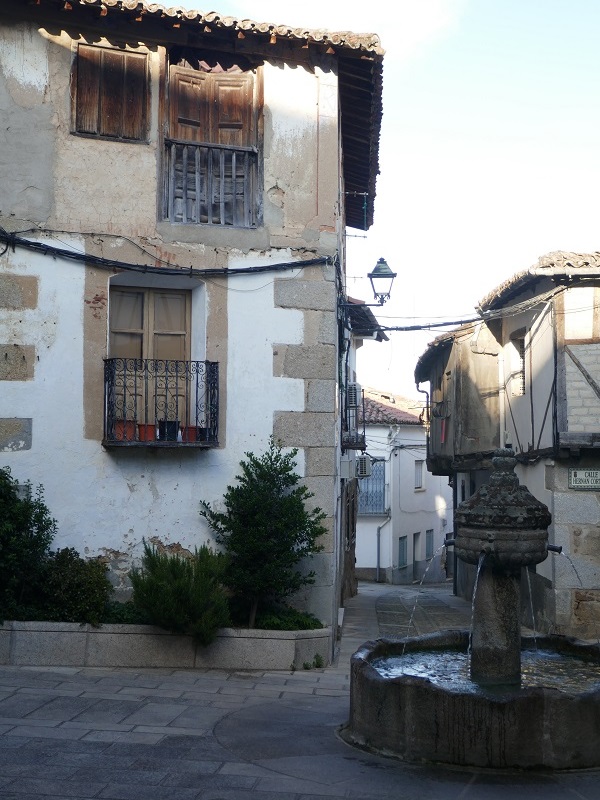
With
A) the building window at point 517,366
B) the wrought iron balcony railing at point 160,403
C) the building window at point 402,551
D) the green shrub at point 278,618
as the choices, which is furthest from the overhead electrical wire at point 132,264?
the building window at point 402,551

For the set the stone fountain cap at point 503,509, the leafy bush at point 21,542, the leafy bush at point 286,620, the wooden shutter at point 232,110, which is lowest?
the leafy bush at point 286,620

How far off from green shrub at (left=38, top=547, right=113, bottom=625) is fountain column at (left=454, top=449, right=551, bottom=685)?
427 cm

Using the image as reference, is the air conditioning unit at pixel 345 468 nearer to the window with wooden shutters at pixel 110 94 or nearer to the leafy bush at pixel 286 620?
the leafy bush at pixel 286 620

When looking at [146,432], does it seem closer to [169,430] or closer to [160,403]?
[169,430]

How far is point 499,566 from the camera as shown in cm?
644

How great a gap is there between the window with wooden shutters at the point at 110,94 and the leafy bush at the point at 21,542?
150 inches

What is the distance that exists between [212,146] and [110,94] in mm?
1218

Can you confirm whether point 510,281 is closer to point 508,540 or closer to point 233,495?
point 233,495

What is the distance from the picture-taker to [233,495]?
965 cm

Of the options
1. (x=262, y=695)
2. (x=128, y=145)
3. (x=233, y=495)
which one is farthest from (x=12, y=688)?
(x=128, y=145)

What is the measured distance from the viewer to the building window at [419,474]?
35.9 meters

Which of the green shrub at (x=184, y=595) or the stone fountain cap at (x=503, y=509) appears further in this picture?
the green shrub at (x=184, y=595)

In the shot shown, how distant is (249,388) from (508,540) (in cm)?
438

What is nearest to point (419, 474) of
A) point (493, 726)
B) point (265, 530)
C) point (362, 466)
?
point (362, 466)
